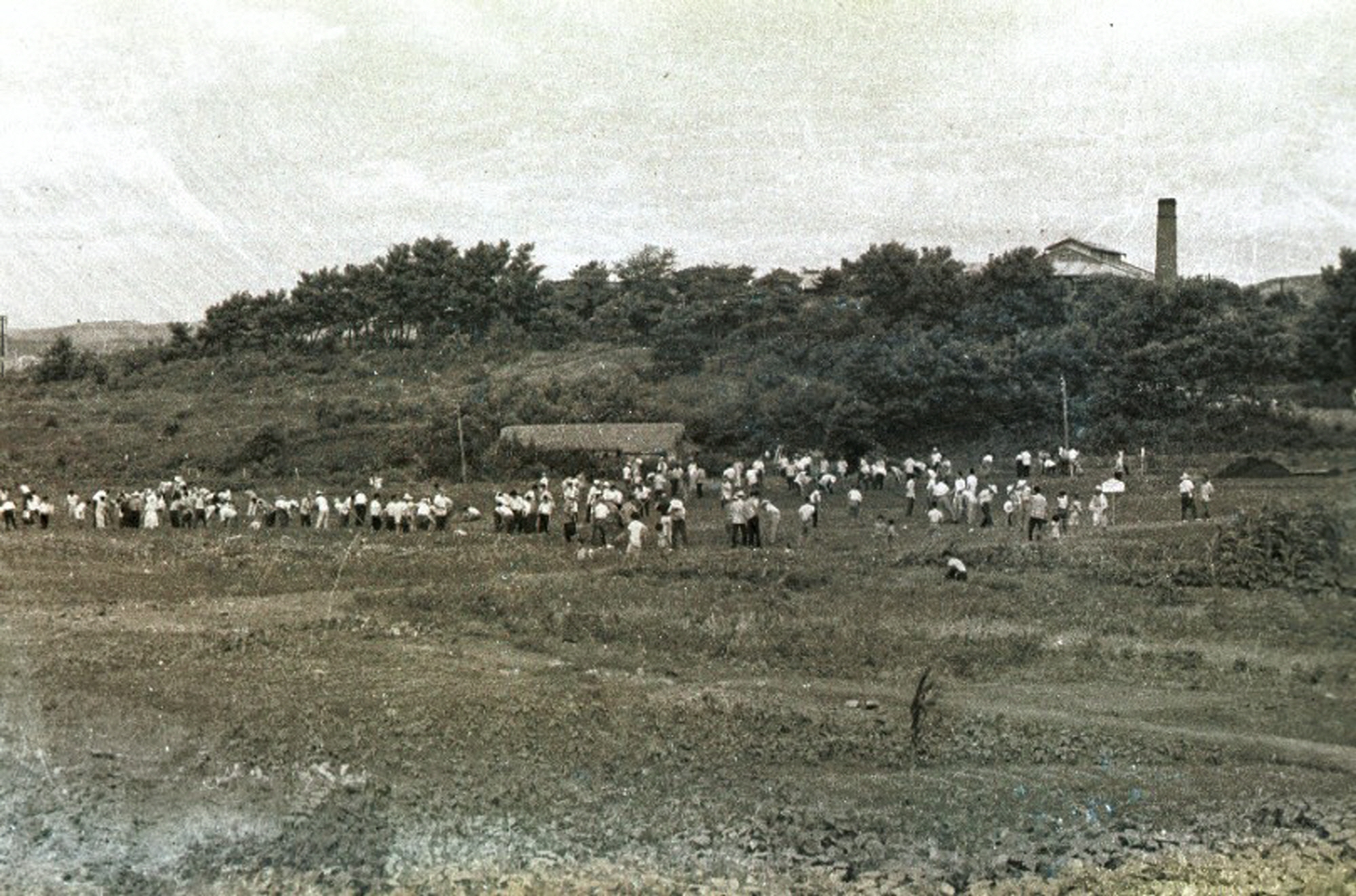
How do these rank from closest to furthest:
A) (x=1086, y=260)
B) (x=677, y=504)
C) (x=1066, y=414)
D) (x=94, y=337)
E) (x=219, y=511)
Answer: (x=677, y=504) < (x=219, y=511) < (x=1066, y=414) < (x=1086, y=260) < (x=94, y=337)

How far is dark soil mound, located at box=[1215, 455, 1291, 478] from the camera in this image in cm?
3148

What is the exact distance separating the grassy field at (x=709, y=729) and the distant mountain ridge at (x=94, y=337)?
143 ft

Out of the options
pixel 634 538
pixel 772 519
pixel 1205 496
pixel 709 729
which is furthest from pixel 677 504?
pixel 709 729

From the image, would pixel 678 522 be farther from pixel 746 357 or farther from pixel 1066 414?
pixel 746 357

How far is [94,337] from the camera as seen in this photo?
70.2 metres

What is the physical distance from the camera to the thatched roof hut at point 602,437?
1571 inches

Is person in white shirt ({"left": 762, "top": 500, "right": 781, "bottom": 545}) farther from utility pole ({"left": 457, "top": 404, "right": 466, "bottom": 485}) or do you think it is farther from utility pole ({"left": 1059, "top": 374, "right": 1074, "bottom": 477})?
utility pole ({"left": 457, "top": 404, "right": 466, "bottom": 485})

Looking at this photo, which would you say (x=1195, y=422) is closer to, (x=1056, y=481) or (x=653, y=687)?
(x=1056, y=481)

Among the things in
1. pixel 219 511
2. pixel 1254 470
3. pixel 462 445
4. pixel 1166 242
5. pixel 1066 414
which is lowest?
pixel 219 511

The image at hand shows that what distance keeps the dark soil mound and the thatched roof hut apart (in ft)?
54.8

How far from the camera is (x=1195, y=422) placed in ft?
119

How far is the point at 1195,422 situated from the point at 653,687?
1069 inches

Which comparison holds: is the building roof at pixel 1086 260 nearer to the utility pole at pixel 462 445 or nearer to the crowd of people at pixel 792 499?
the crowd of people at pixel 792 499

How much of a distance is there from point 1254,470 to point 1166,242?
12.4 m
